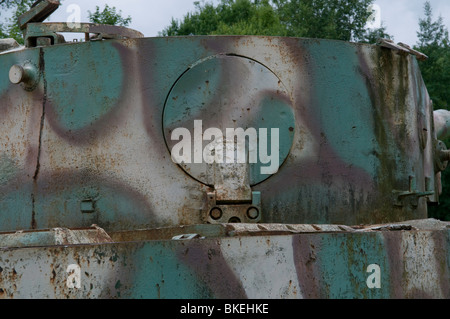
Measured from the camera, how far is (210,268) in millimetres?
4641

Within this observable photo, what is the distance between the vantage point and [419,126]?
708 centimetres

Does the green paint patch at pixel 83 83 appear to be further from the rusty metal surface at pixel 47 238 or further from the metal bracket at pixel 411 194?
the metal bracket at pixel 411 194

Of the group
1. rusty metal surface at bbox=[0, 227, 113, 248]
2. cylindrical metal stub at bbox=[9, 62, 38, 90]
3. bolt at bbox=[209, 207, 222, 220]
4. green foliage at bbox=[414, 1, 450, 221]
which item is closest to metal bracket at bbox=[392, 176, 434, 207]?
bolt at bbox=[209, 207, 222, 220]

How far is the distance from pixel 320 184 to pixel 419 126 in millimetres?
1260

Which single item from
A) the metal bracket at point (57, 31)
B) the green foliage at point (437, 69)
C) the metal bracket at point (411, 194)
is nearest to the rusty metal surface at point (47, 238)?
the metal bracket at point (57, 31)

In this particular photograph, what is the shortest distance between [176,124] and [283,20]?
2753cm

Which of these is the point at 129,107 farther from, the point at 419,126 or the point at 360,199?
the point at 419,126

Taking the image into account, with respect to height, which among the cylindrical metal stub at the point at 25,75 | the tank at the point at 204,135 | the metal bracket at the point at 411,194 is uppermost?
the cylindrical metal stub at the point at 25,75

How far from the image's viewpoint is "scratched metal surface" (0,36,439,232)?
20.2 feet

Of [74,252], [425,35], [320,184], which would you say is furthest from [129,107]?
[425,35]

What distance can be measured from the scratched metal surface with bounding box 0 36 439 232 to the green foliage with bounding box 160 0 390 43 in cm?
2009

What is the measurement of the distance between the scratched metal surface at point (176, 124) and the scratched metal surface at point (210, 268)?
135cm

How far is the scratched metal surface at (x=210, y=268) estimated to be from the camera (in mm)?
4617

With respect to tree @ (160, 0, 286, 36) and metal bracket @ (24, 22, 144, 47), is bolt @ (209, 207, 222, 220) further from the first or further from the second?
tree @ (160, 0, 286, 36)
